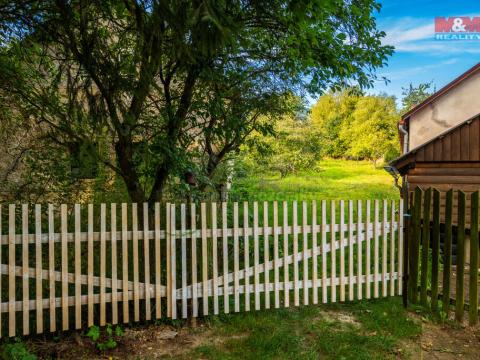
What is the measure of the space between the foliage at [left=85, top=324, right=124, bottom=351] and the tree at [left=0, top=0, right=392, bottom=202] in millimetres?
1582

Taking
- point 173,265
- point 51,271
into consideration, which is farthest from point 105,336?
point 173,265

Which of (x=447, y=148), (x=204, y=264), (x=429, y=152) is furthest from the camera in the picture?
(x=429, y=152)

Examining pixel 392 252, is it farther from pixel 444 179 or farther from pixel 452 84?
pixel 452 84

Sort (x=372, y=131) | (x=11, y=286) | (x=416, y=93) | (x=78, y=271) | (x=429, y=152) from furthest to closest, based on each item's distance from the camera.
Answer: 1. (x=416, y=93)
2. (x=372, y=131)
3. (x=429, y=152)
4. (x=78, y=271)
5. (x=11, y=286)

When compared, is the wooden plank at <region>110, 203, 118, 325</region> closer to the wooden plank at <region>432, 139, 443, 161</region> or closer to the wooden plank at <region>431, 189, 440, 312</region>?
the wooden plank at <region>431, 189, 440, 312</region>

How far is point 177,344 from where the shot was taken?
3.82 m

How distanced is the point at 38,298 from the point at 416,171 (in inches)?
376

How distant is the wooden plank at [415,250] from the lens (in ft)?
15.6

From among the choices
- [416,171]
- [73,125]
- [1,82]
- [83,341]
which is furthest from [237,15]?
[416,171]

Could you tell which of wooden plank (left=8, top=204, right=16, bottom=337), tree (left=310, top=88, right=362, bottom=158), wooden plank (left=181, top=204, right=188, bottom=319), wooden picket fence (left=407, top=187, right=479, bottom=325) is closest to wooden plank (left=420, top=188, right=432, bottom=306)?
wooden picket fence (left=407, top=187, right=479, bottom=325)

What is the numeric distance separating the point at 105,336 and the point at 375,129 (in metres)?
36.7

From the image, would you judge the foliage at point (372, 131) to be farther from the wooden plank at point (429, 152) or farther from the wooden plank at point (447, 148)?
the wooden plank at point (447, 148)

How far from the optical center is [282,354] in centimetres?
351

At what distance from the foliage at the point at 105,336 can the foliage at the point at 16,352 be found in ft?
1.83
